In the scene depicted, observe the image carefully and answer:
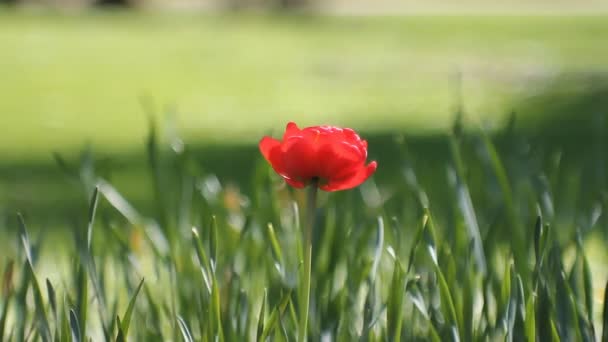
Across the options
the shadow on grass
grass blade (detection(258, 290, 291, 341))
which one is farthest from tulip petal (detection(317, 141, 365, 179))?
the shadow on grass

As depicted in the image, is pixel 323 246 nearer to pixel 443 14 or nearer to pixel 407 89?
pixel 407 89

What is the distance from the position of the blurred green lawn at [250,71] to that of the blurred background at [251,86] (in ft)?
0.07

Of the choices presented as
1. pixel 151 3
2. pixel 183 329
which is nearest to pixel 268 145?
pixel 183 329

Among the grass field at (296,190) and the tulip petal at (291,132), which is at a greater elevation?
the tulip petal at (291,132)

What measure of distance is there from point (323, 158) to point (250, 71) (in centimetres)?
943

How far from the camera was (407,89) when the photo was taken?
9664 millimetres

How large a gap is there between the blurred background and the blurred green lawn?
2cm

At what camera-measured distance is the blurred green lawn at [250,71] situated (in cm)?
760

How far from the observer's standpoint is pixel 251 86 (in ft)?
32.0

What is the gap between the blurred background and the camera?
5.97m

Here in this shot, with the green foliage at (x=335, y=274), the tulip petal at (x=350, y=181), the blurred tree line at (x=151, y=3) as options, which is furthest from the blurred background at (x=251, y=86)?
the blurred tree line at (x=151, y=3)

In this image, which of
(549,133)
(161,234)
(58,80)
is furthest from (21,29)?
(161,234)

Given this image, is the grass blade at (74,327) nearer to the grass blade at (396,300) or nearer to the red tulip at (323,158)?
the red tulip at (323,158)

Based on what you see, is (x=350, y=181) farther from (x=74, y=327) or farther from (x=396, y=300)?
(x=74, y=327)
